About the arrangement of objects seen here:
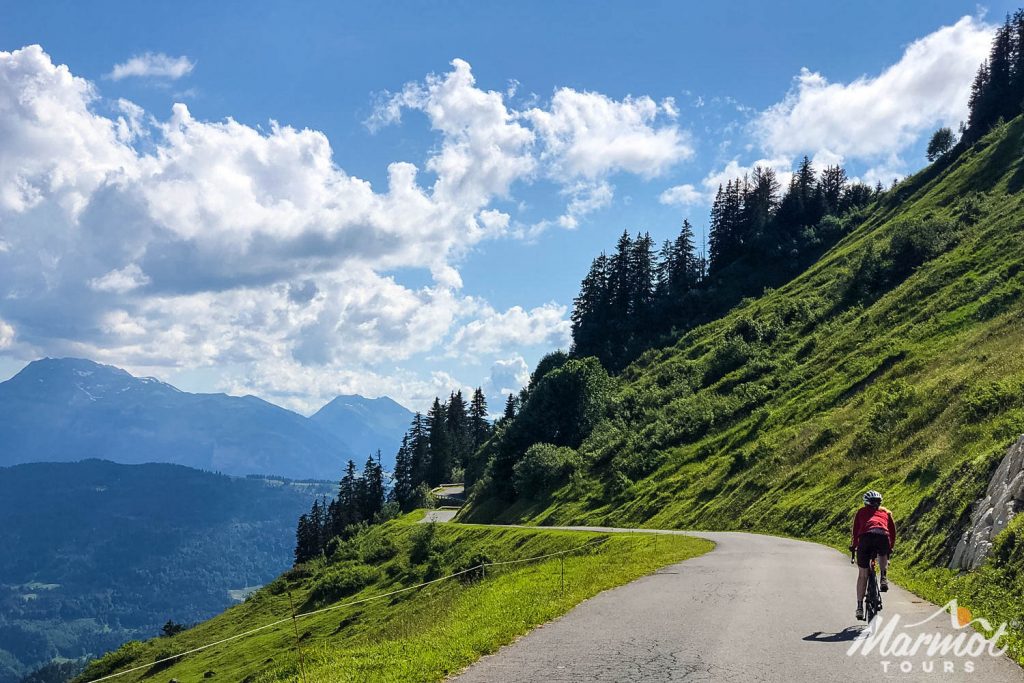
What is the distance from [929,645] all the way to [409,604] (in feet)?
109

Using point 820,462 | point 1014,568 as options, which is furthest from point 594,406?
point 1014,568

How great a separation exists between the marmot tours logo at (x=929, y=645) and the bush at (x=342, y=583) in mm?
54882

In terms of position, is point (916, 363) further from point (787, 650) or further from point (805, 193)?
point (805, 193)

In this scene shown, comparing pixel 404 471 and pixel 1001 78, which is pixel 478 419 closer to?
pixel 404 471

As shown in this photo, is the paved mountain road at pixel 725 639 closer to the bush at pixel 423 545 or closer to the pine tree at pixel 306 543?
the bush at pixel 423 545

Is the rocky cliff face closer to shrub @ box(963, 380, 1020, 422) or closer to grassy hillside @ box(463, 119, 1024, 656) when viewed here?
grassy hillside @ box(463, 119, 1024, 656)

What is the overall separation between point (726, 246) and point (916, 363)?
3578 inches

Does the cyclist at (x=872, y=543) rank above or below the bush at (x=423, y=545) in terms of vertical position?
above

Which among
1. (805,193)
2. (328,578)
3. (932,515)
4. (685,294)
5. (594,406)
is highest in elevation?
(805,193)

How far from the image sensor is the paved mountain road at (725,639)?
930 centimetres

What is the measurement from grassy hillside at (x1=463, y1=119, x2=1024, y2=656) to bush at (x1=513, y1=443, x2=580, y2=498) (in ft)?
7.11

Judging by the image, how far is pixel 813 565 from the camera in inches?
842

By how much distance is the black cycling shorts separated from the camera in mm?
→ 12289

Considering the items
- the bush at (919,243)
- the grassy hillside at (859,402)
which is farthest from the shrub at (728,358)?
the bush at (919,243)
